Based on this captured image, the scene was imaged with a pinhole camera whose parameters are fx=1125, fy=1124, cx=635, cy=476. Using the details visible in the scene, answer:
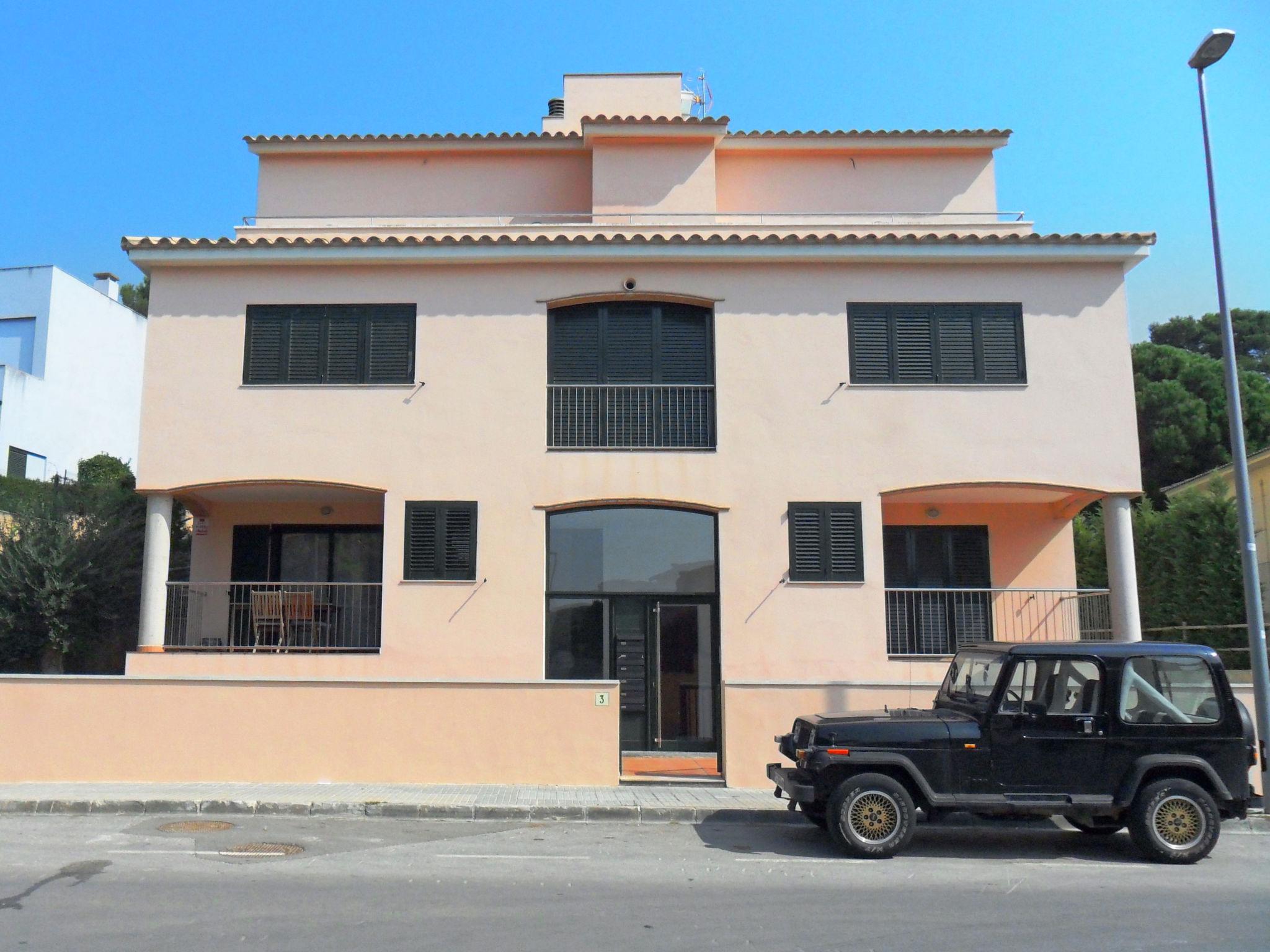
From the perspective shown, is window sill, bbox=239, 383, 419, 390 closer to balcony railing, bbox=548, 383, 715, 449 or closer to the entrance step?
balcony railing, bbox=548, 383, 715, 449

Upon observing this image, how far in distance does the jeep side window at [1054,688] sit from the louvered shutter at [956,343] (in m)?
6.28

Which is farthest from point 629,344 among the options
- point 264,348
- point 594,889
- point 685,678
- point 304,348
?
point 594,889

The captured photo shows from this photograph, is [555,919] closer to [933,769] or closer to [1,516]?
[933,769]

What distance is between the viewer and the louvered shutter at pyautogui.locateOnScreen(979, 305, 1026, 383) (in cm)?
1565

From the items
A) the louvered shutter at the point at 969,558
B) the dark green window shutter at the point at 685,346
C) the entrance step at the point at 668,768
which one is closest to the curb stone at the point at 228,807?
the entrance step at the point at 668,768

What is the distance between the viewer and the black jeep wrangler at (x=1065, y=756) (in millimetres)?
9797

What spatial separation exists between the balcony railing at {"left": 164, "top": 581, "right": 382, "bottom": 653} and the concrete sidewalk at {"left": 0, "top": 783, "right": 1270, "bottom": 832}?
10.6 feet

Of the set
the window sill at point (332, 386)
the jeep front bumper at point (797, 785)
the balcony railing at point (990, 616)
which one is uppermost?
the window sill at point (332, 386)

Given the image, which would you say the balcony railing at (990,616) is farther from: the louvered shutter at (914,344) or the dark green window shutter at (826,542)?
the louvered shutter at (914,344)

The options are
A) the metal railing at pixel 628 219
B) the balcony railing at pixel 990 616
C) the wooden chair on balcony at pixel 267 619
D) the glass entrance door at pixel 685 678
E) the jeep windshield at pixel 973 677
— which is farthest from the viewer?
the metal railing at pixel 628 219

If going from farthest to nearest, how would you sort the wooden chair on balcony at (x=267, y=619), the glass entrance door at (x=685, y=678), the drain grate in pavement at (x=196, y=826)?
the wooden chair on balcony at (x=267, y=619), the glass entrance door at (x=685, y=678), the drain grate in pavement at (x=196, y=826)

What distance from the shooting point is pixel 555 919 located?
7.34m

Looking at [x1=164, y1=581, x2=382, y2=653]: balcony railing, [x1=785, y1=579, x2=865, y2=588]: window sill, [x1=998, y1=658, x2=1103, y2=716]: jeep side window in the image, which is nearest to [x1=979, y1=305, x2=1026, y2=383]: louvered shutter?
[x1=785, y1=579, x2=865, y2=588]: window sill

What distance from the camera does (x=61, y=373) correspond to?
3856cm
